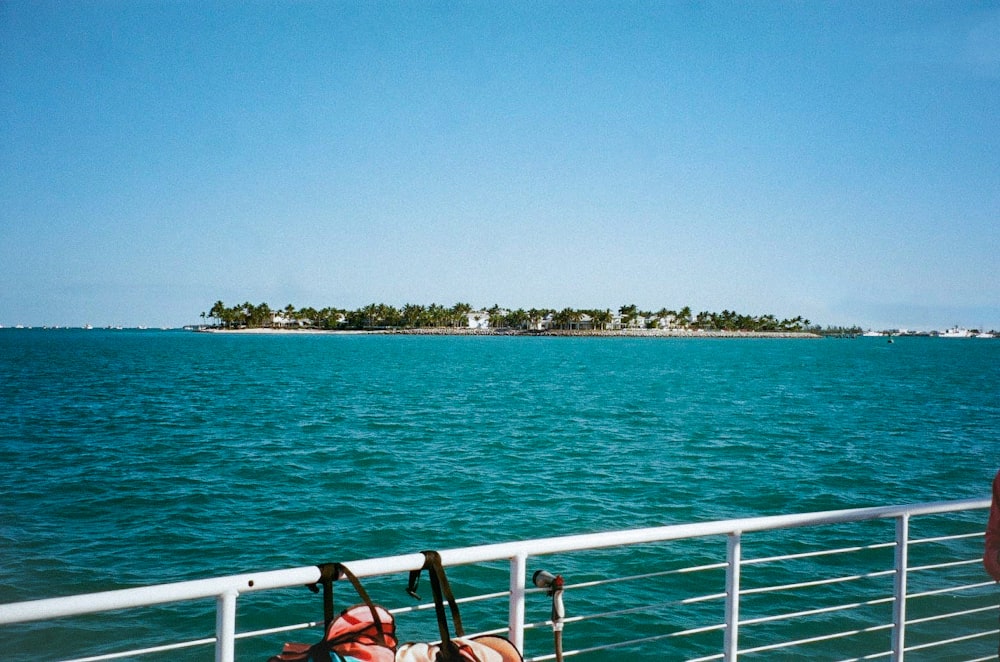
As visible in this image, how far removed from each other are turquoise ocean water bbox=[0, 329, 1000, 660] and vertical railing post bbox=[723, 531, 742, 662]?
6706 mm

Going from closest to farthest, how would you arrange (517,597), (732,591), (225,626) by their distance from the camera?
(225,626), (517,597), (732,591)

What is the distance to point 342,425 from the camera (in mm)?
32094

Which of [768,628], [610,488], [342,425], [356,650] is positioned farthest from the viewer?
[342,425]

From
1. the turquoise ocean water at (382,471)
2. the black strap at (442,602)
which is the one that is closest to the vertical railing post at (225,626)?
the black strap at (442,602)

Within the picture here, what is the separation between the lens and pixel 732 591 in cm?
311

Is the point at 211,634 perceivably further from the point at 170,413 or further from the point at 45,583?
the point at 170,413

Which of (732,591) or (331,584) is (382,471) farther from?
(331,584)

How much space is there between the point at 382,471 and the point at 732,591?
743 inches

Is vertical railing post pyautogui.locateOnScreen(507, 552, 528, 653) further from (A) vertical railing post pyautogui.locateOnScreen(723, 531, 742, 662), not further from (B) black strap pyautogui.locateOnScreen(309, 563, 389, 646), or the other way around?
(A) vertical railing post pyautogui.locateOnScreen(723, 531, 742, 662)

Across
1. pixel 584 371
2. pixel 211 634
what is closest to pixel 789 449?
pixel 211 634

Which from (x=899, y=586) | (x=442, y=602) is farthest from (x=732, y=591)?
(x=442, y=602)

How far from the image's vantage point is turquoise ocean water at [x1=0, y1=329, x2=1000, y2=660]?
1303cm

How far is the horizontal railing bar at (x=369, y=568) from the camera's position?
6.37ft

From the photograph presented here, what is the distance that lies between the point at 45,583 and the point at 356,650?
11492 millimetres
